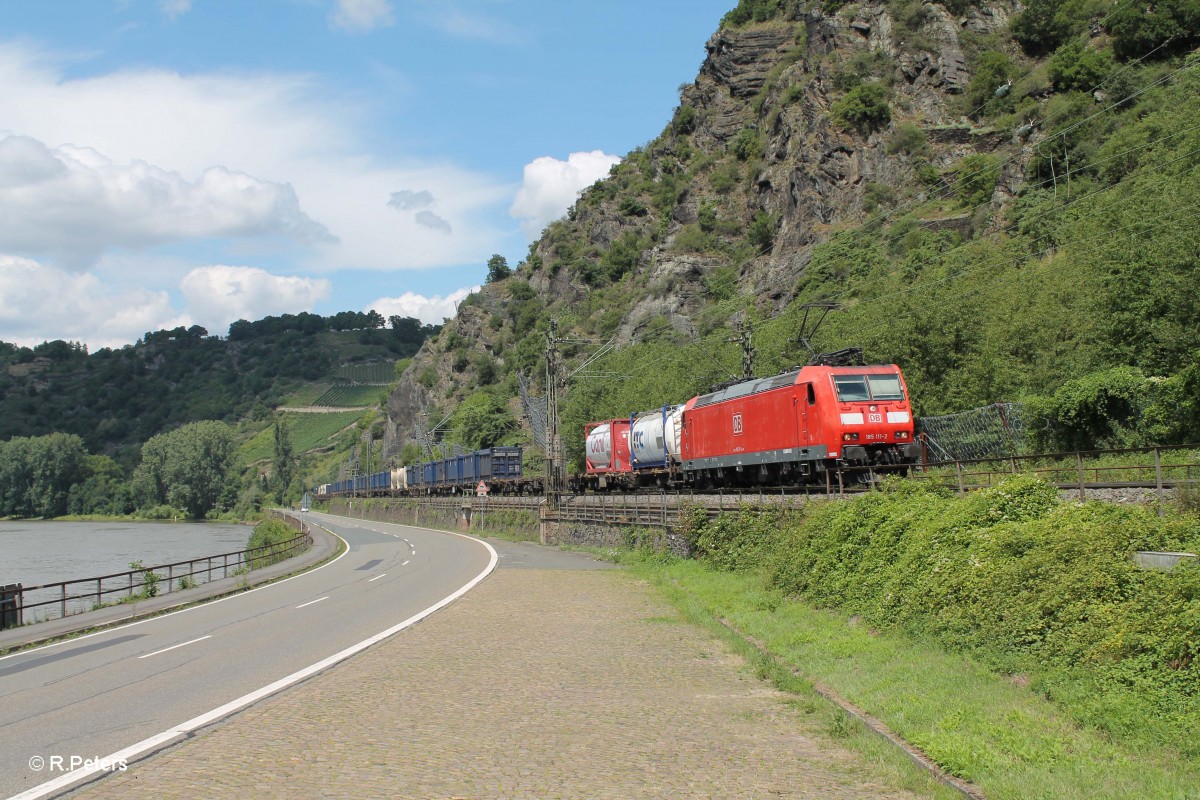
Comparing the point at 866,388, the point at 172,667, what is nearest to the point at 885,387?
the point at 866,388

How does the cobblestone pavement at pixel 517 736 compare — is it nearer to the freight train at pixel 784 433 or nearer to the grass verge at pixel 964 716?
the grass verge at pixel 964 716

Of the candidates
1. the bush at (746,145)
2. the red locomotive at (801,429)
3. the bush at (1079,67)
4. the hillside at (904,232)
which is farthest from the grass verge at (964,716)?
the bush at (746,145)

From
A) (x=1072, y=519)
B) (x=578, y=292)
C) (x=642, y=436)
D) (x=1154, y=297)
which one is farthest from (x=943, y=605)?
(x=578, y=292)

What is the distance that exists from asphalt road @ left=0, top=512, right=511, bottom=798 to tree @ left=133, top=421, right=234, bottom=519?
131276 mm

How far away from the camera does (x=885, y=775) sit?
7484 mm

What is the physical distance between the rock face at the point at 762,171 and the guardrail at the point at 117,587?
53209mm

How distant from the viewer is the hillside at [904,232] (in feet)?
127

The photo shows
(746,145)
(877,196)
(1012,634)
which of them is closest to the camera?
(1012,634)

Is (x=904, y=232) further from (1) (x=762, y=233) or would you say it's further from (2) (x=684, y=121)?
(2) (x=684, y=121)

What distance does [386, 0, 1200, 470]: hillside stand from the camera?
3866 centimetres

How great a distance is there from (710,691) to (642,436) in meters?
36.7

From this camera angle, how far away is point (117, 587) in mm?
38469

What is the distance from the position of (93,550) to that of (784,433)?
71.5 meters

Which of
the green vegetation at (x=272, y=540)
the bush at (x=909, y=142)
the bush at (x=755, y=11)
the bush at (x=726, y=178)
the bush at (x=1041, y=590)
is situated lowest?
the green vegetation at (x=272, y=540)
